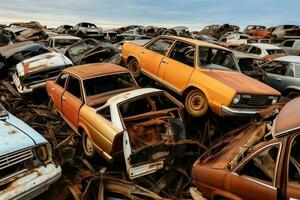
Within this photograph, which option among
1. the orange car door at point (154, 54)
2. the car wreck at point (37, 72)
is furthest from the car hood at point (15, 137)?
the car wreck at point (37, 72)

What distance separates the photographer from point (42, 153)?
5012mm

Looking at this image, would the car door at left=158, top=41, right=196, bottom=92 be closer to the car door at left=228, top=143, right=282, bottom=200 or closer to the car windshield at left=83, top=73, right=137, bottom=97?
the car windshield at left=83, top=73, right=137, bottom=97

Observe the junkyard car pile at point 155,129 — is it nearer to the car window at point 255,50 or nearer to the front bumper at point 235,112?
the front bumper at point 235,112

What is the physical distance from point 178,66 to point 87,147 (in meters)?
2.95

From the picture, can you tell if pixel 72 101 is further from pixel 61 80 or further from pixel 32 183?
pixel 32 183

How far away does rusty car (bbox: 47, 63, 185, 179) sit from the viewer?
5.61m

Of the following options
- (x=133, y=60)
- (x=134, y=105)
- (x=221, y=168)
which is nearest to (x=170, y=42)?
(x=133, y=60)

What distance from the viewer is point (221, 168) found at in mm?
4379

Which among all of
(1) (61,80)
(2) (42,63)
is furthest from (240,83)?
(2) (42,63)

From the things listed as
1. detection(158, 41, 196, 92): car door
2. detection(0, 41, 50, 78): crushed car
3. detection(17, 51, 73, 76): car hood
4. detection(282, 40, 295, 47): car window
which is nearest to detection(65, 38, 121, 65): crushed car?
Answer: detection(17, 51, 73, 76): car hood

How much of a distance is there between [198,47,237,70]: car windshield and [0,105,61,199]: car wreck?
444 centimetres

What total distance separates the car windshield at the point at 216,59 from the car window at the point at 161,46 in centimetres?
96

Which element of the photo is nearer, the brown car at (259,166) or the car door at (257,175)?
the brown car at (259,166)

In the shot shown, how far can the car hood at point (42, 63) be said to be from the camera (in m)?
10.3
